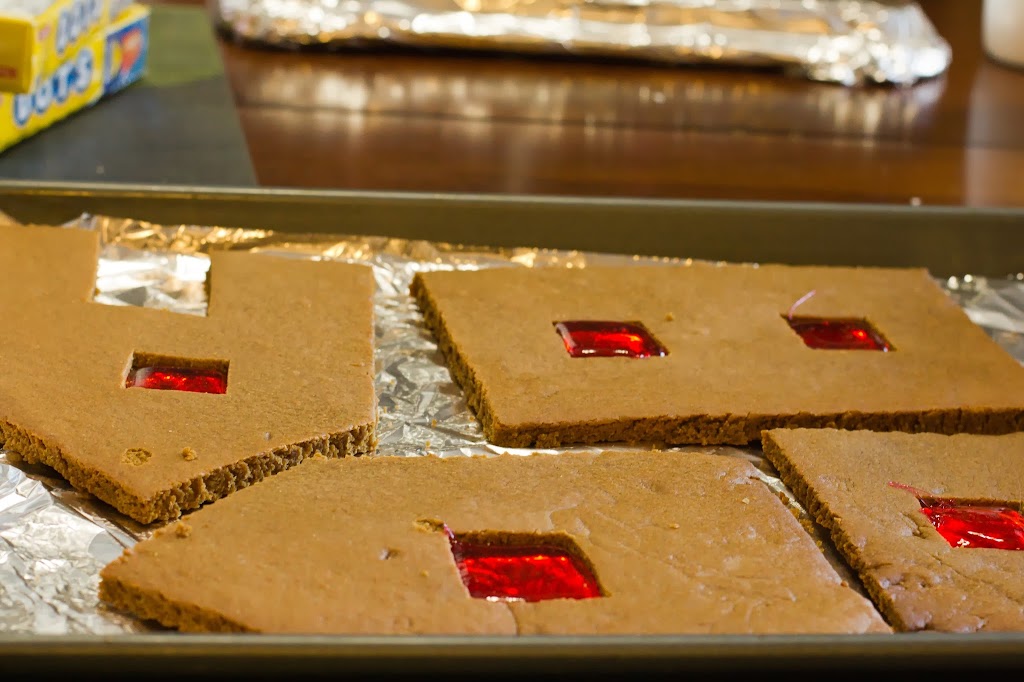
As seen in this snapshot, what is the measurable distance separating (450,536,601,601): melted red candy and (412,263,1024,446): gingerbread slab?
0.83 ft

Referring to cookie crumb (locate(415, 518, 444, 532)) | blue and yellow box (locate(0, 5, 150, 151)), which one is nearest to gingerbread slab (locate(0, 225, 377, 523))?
cookie crumb (locate(415, 518, 444, 532))

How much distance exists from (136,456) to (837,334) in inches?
40.2

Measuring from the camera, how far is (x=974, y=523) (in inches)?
54.4

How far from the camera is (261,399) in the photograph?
1.46 metres

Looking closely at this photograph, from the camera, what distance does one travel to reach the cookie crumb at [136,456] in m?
1.30

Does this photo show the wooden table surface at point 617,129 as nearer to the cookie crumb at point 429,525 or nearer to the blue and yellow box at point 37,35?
the blue and yellow box at point 37,35

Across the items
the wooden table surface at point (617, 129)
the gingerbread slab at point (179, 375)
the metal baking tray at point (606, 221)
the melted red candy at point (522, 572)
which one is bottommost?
the melted red candy at point (522, 572)

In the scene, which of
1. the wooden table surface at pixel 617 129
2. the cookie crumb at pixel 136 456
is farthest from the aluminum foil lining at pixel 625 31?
the cookie crumb at pixel 136 456

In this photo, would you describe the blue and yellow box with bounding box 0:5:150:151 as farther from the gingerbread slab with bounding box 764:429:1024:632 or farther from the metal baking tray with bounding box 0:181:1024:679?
the gingerbread slab with bounding box 764:429:1024:632

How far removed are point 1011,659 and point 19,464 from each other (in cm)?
105

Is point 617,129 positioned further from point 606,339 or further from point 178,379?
point 178,379

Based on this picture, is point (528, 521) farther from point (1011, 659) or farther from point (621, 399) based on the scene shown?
point (1011, 659)

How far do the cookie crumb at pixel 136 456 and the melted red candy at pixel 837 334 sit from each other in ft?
3.11

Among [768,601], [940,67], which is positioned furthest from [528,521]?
[940,67]
